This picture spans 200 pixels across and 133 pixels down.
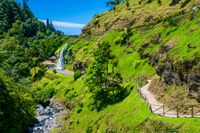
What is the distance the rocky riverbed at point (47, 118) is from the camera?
3430 inches

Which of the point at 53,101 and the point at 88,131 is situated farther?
the point at 53,101

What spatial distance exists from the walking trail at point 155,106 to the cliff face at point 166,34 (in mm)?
3919

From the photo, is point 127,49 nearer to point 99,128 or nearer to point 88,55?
point 88,55

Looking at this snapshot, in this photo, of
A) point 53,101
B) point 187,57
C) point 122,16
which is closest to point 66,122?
point 53,101

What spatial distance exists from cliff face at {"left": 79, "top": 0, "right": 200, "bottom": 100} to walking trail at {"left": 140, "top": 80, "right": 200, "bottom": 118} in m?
3.92

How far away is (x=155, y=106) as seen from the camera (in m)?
60.7

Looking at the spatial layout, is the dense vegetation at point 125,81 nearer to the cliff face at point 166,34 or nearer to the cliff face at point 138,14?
the cliff face at point 166,34

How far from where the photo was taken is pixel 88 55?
14038 centimetres

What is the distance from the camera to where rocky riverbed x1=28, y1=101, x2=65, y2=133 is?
8711 cm

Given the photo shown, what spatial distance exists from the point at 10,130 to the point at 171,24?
50.4 m

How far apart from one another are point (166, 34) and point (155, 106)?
129ft

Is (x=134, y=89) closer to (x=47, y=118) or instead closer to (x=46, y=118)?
(x=47, y=118)

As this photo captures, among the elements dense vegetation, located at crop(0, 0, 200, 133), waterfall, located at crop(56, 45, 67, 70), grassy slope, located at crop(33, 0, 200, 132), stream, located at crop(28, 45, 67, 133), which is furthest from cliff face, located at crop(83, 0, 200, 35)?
stream, located at crop(28, 45, 67, 133)

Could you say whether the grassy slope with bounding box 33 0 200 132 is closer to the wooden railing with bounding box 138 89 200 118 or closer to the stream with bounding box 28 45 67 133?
the wooden railing with bounding box 138 89 200 118
